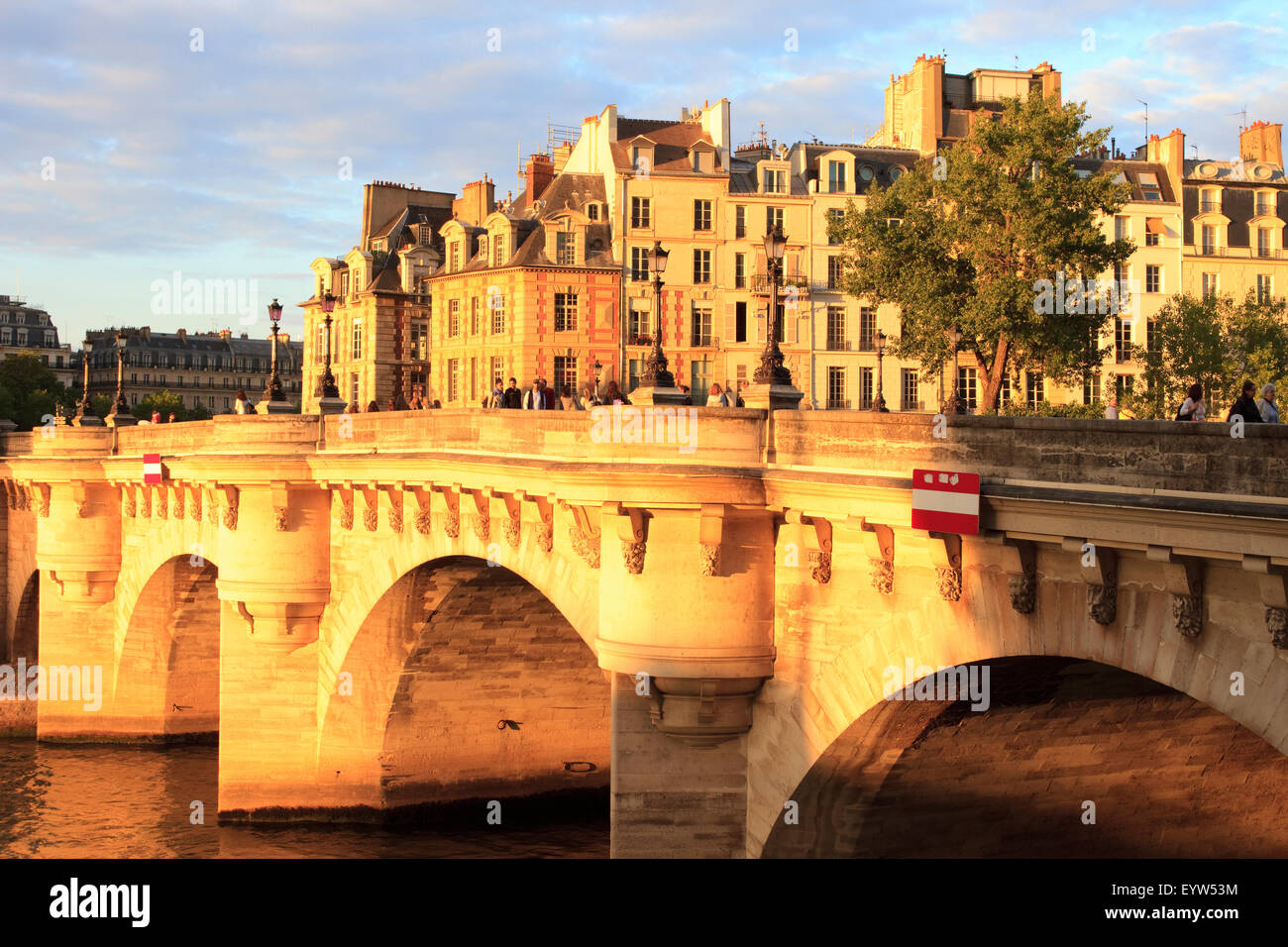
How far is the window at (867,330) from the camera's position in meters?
67.8

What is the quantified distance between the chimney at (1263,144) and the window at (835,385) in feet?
81.6

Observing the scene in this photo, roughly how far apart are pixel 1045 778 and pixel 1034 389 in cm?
4782

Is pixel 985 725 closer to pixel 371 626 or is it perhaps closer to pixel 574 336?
pixel 371 626

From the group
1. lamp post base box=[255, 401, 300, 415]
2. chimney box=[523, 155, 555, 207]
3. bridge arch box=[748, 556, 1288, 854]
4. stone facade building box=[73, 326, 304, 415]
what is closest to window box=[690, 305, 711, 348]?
chimney box=[523, 155, 555, 207]

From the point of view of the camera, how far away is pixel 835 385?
67375 millimetres

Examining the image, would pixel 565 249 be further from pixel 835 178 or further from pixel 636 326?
pixel 835 178

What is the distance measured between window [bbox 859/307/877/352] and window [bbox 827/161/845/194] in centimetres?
545

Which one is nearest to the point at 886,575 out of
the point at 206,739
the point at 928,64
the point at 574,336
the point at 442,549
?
the point at 442,549

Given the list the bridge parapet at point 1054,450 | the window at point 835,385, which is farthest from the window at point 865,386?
the bridge parapet at point 1054,450

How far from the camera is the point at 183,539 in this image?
38.0m

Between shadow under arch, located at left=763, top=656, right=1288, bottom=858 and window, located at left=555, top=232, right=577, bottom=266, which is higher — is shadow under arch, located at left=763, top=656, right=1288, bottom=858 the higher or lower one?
the lower one

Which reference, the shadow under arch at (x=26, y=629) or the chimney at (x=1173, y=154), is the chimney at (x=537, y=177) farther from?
the shadow under arch at (x=26, y=629)

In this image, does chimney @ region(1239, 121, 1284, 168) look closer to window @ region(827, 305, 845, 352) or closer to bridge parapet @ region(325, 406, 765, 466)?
window @ region(827, 305, 845, 352)

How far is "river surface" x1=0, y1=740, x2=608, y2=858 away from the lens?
31.0 meters
